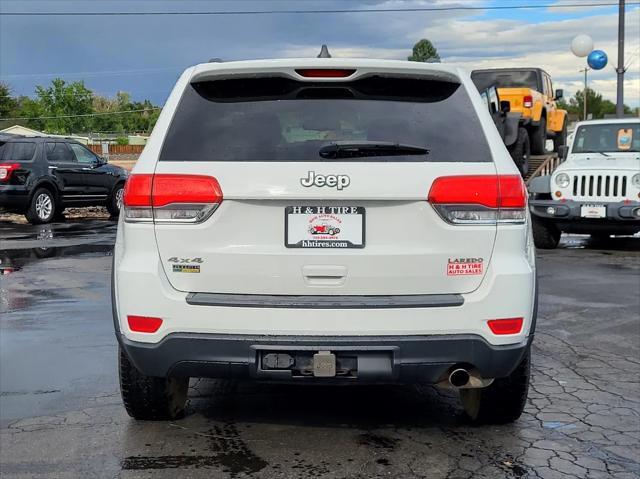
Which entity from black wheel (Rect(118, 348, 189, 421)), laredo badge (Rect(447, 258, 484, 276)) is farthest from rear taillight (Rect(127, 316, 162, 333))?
laredo badge (Rect(447, 258, 484, 276))

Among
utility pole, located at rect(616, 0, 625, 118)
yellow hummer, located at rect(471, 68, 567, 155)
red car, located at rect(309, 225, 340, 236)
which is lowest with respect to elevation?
red car, located at rect(309, 225, 340, 236)

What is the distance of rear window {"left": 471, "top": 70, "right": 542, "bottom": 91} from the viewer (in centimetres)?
1741

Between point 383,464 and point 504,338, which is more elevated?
point 504,338

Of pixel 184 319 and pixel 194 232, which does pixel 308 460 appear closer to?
pixel 184 319

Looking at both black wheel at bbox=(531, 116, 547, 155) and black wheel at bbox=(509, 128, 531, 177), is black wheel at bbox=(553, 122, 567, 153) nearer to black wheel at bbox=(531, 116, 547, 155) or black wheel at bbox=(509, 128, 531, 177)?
black wheel at bbox=(531, 116, 547, 155)

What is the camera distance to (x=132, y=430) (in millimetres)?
4230

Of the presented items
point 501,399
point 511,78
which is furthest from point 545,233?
point 501,399

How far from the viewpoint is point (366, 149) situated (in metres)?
3.61

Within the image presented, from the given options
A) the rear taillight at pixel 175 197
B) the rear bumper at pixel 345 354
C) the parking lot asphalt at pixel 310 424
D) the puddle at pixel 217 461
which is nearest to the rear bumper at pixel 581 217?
the parking lot asphalt at pixel 310 424

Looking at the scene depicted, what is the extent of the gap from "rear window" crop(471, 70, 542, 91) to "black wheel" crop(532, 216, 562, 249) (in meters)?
5.86

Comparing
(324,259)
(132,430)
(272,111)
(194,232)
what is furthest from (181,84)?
(132,430)

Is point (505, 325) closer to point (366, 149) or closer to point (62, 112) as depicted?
point (366, 149)

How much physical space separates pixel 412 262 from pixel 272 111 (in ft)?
3.18

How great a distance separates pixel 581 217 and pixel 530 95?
5456mm
